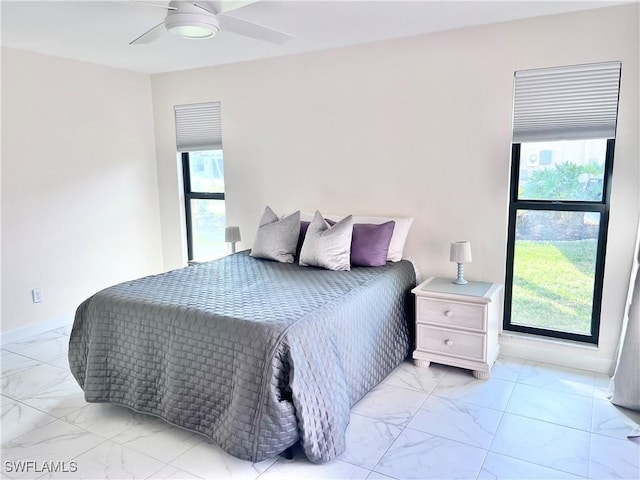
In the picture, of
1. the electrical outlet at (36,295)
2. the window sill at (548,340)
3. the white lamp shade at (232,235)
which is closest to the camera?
the window sill at (548,340)

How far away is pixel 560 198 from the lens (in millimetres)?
3125

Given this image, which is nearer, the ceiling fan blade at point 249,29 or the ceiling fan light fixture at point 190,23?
the ceiling fan light fixture at point 190,23

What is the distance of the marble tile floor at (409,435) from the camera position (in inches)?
83.4

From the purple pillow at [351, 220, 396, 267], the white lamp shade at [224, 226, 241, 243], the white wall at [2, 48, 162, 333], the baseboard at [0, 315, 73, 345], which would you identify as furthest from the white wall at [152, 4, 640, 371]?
the baseboard at [0, 315, 73, 345]

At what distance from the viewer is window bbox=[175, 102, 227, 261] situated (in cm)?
453

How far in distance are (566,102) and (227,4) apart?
7.04 ft

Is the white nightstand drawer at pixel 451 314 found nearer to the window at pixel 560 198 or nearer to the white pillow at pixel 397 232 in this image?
the white pillow at pixel 397 232

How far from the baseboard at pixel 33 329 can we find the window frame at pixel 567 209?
3667mm

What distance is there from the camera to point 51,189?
155 inches

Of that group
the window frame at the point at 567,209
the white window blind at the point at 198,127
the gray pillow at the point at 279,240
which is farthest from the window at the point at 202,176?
the window frame at the point at 567,209

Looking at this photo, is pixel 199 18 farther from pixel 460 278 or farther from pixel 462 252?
pixel 460 278

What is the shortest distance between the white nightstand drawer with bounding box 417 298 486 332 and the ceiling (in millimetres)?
1819

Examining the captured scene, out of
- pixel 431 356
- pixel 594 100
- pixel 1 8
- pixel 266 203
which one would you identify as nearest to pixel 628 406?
pixel 431 356

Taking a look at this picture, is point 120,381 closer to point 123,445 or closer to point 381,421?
point 123,445
